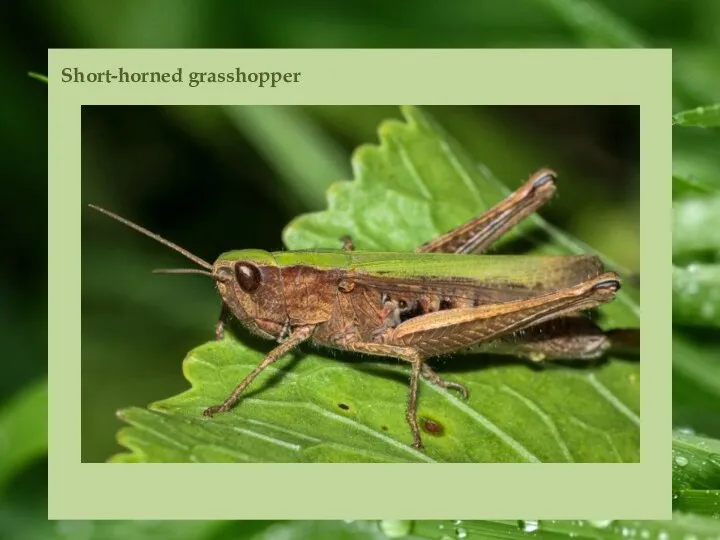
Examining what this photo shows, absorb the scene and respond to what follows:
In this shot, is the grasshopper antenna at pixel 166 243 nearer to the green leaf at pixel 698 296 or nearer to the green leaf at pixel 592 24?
the green leaf at pixel 698 296

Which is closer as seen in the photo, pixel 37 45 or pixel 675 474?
pixel 675 474

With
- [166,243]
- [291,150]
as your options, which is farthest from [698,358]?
[291,150]

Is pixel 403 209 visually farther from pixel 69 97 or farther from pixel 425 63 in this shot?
pixel 69 97

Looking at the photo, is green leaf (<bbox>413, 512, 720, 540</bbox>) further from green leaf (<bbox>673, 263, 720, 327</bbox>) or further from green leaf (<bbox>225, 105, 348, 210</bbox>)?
green leaf (<bbox>225, 105, 348, 210</bbox>)

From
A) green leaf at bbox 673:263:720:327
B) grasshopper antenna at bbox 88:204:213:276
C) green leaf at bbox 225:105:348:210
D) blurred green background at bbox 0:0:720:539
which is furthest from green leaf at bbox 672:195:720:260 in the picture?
green leaf at bbox 225:105:348:210

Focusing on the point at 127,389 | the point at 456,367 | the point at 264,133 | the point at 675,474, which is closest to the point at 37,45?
the point at 264,133

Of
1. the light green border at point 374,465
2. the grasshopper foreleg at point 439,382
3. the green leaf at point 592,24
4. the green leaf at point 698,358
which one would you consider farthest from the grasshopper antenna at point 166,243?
the green leaf at point 592,24
